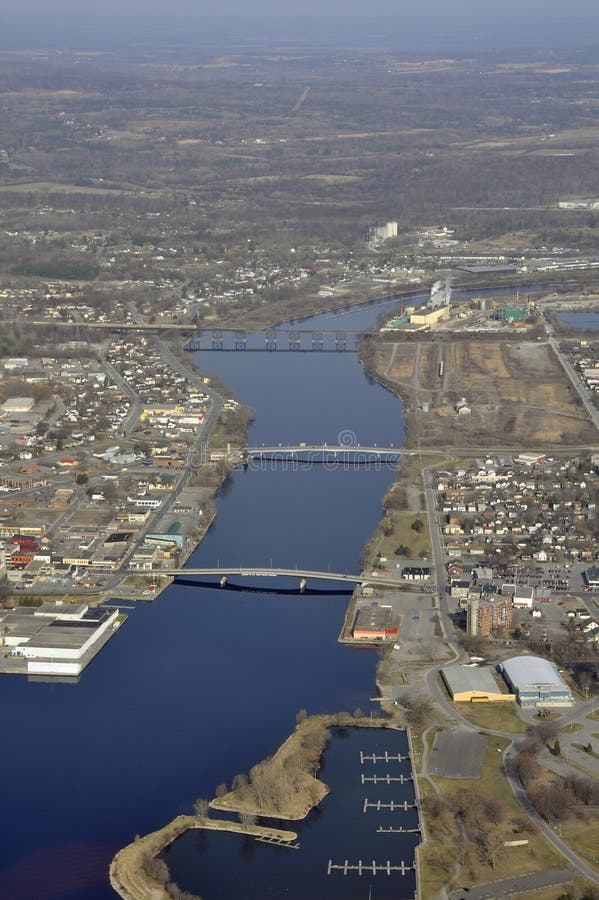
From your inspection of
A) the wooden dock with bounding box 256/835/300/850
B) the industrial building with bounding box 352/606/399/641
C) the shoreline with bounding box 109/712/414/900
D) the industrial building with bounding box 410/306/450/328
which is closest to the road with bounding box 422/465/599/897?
the industrial building with bounding box 352/606/399/641

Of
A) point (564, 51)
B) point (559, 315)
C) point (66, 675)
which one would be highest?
point (66, 675)

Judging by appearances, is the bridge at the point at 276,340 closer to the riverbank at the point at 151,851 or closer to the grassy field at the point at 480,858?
the riverbank at the point at 151,851

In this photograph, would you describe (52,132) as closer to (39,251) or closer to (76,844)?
(39,251)

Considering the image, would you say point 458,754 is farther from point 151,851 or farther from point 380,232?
point 380,232

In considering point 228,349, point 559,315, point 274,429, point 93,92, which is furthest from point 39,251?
point 93,92

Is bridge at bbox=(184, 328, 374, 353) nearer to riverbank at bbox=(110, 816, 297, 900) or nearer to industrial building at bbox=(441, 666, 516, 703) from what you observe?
industrial building at bbox=(441, 666, 516, 703)

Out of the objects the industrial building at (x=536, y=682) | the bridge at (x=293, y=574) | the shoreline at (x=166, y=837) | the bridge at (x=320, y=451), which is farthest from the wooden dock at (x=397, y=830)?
the bridge at (x=320, y=451)
